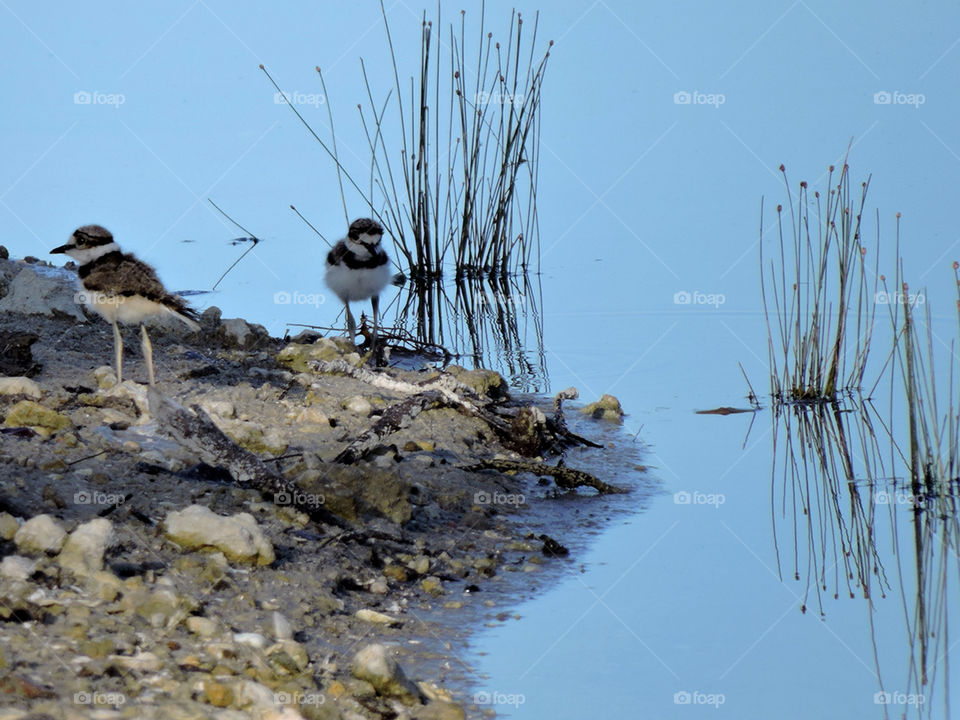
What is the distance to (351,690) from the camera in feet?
9.47

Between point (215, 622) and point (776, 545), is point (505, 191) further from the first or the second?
point (215, 622)

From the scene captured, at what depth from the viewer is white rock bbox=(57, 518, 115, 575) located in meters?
3.18

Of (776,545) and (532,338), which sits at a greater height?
(532,338)

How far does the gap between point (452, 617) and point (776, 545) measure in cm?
142

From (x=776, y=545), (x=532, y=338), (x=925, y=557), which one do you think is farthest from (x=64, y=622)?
(x=532, y=338)

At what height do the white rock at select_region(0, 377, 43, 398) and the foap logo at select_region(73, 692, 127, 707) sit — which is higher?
the white rock at select_region(0, 377, 43, 398)

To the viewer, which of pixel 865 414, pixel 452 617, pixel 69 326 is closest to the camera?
pixel 452 617

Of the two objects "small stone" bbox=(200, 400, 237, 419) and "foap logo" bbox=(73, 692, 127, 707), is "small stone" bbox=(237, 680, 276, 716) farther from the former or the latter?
"small stone" bbox=(200, 400, 237, 419)

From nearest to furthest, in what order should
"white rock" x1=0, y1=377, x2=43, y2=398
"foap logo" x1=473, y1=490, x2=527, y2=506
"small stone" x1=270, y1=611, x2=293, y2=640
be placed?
"small stone" x1=270, y1=611, x2=293, y2=640 < "foap logo" x1=473, y1=490, x2=527, y2=506 < "white rock" x1=0, y1=377, x2=43, y2=398

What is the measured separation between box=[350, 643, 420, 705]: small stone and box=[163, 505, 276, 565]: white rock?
679 mm

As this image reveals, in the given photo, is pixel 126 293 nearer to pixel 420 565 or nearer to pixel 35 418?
pixel 35 418

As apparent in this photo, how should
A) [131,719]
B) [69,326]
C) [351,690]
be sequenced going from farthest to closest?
[69,326]
[351,690]
[131,719]

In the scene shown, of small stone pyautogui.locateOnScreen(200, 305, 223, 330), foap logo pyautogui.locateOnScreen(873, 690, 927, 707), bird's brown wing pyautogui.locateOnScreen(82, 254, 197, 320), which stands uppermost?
bird's brown wing pyautogui.locateOnScreen(82, 254, 197, 320)

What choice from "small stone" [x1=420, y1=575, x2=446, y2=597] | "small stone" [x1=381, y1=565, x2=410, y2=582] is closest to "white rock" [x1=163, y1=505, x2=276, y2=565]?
"small stone" [x1=381, y1=565, x2=410, y2=582]
